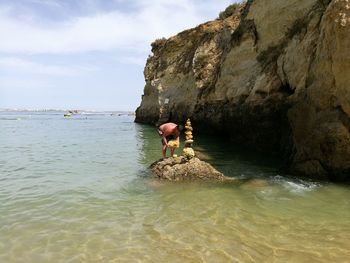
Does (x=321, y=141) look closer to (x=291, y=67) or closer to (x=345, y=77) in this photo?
(x=345, y=77)

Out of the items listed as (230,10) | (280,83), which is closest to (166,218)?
(280,83)

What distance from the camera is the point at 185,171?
11242 mm

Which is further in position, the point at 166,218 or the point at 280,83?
the point at 280,83

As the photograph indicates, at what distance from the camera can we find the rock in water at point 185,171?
1114cm

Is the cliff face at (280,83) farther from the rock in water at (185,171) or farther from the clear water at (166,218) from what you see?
the rock in water at (185,171)

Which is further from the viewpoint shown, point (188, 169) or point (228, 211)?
point (188, 169)

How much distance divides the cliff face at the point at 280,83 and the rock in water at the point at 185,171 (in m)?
2.95

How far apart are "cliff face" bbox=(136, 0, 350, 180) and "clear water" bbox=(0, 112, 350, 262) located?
153 centimetres

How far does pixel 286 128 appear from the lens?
1594 centimetres

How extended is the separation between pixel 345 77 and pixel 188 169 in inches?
203

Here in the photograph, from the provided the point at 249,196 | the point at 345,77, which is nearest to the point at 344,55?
the point at 345,77

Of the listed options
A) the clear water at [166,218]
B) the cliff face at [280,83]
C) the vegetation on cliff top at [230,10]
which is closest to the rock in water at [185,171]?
the clear water at [166,218]

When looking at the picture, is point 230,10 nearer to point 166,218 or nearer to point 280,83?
point 280,83

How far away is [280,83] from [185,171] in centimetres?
788
